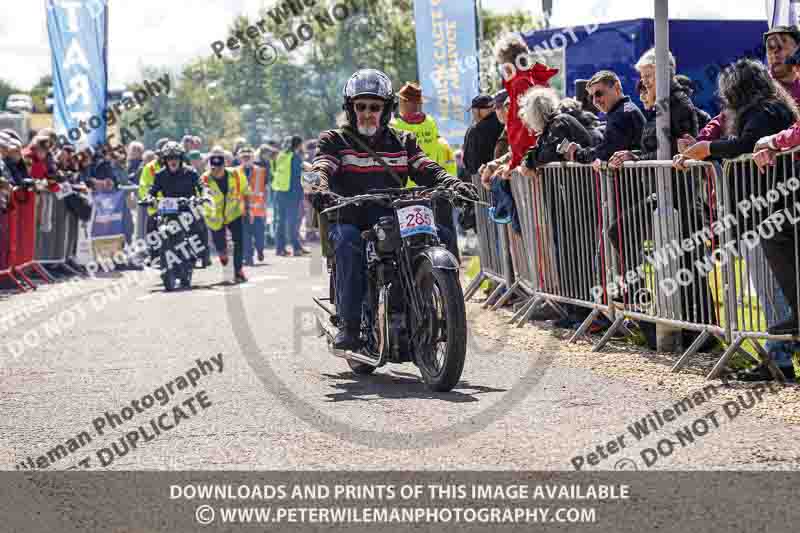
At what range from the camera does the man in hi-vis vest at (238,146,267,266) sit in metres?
23.4

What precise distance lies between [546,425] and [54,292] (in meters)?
11.8

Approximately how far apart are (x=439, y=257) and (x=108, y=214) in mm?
15235

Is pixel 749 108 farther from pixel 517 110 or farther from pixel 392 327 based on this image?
pixel 517 110

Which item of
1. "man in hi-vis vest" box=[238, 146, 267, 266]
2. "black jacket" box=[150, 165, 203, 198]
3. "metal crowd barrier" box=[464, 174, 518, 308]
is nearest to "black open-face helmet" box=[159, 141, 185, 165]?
"black jacket" box=[150, 165, 203, 198]

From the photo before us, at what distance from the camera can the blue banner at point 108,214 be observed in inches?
852

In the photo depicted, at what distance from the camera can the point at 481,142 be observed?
13.1 m

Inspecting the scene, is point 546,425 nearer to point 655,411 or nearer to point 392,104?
point 655,411

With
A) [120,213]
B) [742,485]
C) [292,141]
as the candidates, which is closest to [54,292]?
[120,213]

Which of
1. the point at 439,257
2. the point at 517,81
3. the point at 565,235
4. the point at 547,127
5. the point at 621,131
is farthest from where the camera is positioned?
the point at 517,81

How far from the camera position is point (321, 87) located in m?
80.9

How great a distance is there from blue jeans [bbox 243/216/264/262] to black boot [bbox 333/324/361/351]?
14.8 metres

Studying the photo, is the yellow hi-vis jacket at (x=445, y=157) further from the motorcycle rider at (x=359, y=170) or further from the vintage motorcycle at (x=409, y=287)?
the vintage motorcycle at (x=409, y=287)

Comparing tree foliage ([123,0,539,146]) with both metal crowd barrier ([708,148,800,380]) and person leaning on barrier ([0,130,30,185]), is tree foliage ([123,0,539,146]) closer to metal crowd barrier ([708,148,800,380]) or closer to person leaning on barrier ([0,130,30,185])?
person leaning on barrier ([0,130,30,185])

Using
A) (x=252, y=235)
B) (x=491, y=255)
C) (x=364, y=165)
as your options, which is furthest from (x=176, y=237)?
(x=364, y=165)
